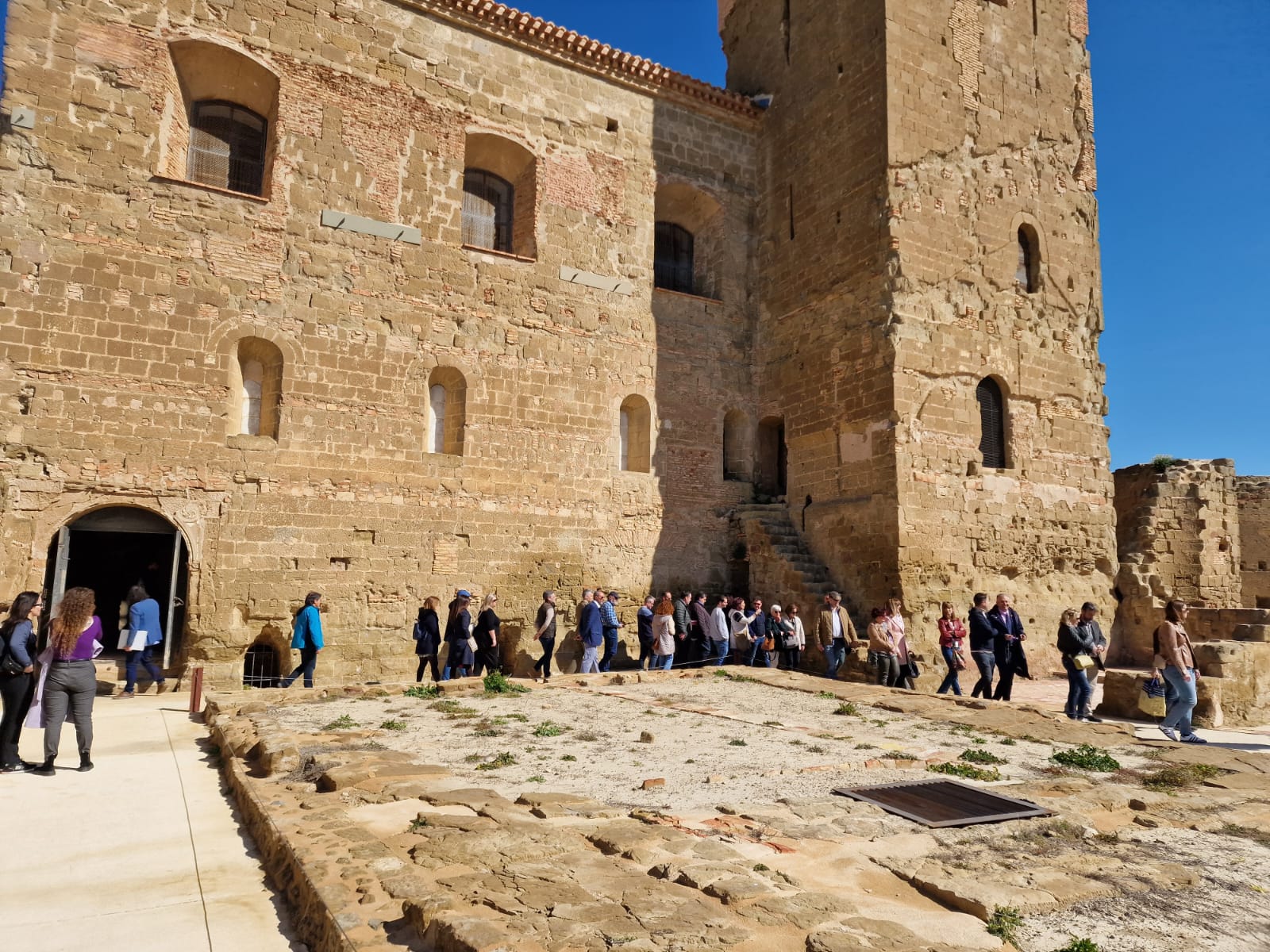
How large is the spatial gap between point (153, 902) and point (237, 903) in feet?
1.35

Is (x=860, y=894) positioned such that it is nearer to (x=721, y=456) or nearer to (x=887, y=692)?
(x=887, y=692)

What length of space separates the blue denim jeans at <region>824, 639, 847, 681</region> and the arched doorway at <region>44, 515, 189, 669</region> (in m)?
9.12

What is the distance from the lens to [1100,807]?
5.26 metres

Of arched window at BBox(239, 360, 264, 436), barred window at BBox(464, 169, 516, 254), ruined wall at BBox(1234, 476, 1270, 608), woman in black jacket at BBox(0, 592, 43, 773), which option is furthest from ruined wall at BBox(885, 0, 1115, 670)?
woman in black jacket at BBox(0, 592, 43, 773)

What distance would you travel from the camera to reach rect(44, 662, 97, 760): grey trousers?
6684 millimetres

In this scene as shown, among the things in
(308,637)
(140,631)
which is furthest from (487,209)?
(140,631)

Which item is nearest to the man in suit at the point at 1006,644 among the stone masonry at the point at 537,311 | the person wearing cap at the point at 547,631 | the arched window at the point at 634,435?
the stone masonry at the point at 537,311

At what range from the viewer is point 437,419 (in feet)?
47.3

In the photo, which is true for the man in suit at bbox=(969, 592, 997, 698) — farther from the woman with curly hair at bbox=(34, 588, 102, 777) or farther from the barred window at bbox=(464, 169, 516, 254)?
the barred window at bbox=(464, 169, 516, 254)

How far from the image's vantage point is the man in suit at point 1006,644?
11273 mm

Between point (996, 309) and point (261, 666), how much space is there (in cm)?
1394

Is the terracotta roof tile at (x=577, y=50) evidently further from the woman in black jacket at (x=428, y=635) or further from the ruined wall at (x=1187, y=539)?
the ruined wall at (x=1187, y=539)

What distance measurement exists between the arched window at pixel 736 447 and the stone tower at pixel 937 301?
0.53m

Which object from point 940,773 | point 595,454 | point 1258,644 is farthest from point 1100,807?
point 595,454
